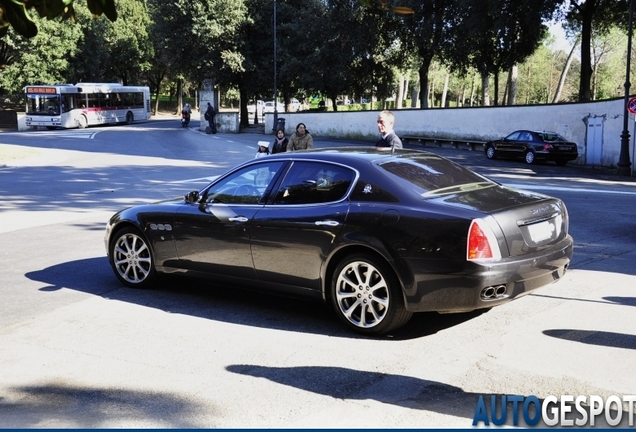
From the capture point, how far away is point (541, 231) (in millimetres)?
6145

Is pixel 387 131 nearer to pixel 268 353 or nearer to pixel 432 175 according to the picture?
pixel 432 175

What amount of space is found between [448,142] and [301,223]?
34598 mm

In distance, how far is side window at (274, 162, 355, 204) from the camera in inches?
255

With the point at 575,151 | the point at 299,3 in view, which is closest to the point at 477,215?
the point at 575,151

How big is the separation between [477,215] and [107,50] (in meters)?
71.5

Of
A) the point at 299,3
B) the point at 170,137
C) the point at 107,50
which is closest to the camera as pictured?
the point at 170,137

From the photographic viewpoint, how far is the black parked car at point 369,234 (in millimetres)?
5719

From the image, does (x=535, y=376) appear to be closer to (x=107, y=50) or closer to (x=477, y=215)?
(x=477, y=215)

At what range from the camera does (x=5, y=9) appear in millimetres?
3213

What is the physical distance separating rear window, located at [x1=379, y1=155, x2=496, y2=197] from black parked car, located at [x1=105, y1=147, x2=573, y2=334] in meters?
0.01

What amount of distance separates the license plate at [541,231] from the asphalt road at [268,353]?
76 cm

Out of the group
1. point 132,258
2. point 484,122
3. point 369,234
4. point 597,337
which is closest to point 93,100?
point 484,122

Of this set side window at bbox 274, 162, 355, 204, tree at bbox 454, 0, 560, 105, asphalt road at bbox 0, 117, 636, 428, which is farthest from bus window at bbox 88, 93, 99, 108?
side window at bbox 274, 162, 355, 204

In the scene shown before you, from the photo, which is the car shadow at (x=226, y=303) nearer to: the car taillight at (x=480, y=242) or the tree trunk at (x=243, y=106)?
the car taillight at (x=480, y=242)
